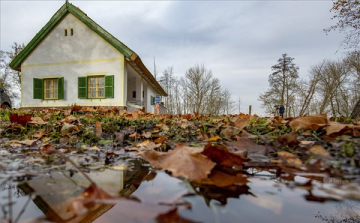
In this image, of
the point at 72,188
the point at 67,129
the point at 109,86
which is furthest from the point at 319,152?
the point at 109,86

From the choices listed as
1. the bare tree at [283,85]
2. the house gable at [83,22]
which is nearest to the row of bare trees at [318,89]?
the bare tree at [283,85]

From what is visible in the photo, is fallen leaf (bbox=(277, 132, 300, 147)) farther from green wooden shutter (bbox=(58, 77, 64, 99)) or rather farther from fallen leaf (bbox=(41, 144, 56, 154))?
green wooden shutter (bbox=(58, 77, 64, 99))

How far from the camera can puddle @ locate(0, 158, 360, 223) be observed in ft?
1.68

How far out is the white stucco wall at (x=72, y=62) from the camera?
11094 mm

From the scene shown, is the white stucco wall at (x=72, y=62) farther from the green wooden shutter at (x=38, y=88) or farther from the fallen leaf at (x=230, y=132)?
the fallen leaf at (x=230, y=132)

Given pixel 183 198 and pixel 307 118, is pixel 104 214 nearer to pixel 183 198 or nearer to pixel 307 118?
pixel 183 198

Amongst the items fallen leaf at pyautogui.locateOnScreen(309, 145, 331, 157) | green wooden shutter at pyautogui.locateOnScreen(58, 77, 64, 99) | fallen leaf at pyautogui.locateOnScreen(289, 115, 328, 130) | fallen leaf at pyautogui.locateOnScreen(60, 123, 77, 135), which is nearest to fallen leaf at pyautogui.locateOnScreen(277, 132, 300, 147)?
fallen leaf at pyautogui.locateOnScreen(309, 145, 331, 157)

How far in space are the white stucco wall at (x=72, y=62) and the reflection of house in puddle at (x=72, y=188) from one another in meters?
10.4

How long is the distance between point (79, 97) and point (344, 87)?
28711 mm

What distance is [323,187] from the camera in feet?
2.07

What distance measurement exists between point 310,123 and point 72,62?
1284cm

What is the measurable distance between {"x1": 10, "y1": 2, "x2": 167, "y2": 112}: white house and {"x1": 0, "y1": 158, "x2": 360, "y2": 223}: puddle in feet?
34.5

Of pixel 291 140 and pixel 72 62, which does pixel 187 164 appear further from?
pixel 72 62

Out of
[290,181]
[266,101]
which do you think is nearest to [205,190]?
[290,181]
